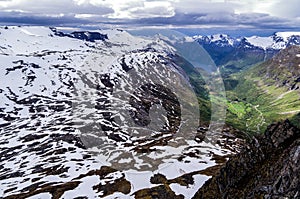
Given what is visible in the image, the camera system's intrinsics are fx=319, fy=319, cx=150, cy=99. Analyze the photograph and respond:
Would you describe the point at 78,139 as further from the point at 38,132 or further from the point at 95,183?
the point at 95,183

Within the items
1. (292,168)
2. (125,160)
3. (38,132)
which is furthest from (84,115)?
(292,168)

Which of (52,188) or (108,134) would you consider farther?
(108,134)

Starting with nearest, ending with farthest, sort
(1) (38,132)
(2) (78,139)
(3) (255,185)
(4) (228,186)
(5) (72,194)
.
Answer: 1. (3) (255,185)
2. (4) (228,186)
3. (5) (72,194)
4. (2) (78,139)
5. (1) (38,132)

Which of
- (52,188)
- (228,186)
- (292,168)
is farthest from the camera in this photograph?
(52,188)

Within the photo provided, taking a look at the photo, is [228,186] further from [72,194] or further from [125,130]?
[125,130]

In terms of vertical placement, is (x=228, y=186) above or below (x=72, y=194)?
above

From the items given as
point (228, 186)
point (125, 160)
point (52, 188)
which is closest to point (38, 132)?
point (125, 160)

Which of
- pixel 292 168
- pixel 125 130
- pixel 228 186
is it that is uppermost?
pixel 292 168
